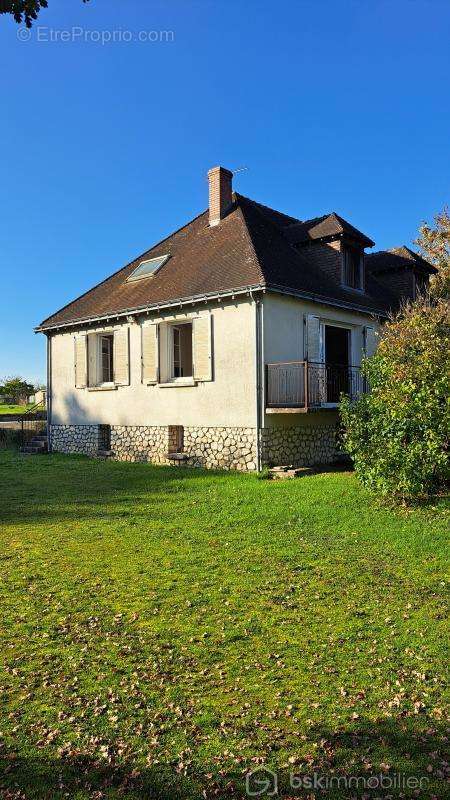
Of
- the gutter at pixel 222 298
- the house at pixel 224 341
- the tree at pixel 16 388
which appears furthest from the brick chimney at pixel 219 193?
the tree at pixel 16 388

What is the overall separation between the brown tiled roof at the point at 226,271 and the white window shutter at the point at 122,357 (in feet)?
2.33

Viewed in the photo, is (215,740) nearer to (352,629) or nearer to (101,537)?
(352,629)

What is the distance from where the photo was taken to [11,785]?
2623 mm

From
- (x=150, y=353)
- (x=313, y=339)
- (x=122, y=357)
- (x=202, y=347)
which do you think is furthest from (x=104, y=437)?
(x=313, y=339)

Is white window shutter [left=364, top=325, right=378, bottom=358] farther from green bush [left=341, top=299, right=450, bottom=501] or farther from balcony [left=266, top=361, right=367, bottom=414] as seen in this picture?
green bush [left=341, top=299, right=450, bottom=501]

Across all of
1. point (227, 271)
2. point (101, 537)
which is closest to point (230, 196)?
point (227, 271)

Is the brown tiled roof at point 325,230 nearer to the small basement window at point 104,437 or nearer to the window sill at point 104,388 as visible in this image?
the window sill at point 104,388

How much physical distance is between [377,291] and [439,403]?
1046 cm

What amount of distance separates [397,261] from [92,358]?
37.2 ft

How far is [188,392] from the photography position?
14344mm

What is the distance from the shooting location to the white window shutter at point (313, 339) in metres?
14.1

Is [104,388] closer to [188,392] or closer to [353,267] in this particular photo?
[188,392]

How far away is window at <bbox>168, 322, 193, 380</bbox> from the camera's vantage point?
1536cm

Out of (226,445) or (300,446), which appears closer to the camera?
(226,445)
